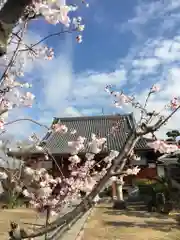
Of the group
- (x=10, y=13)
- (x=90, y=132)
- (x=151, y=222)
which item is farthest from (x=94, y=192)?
(x=90, y=132)

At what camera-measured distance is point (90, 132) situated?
23.7 m

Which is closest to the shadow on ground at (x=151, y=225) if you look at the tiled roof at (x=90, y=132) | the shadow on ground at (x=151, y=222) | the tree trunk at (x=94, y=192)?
the shadow on ground at (x=151, y=222)

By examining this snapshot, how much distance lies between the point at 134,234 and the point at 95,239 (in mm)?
1301

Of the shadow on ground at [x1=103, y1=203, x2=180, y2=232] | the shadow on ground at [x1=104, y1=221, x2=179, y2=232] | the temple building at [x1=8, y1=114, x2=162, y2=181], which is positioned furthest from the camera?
the temple building at [x1=8, y1=114, x2=162, y2=181]

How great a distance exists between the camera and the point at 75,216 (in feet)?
4.95

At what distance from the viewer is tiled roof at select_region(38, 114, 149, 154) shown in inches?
816

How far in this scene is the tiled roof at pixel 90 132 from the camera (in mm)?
20734

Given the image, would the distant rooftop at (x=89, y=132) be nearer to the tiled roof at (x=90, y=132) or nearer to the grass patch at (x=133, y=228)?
Result: the tiled roof at (x=90, y=132)

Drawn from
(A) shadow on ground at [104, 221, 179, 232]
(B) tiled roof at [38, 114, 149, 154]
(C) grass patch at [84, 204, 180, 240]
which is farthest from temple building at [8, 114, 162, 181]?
(A) shadow on ground at [104, 221, 179, 232]

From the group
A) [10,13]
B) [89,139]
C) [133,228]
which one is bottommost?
[133,228]

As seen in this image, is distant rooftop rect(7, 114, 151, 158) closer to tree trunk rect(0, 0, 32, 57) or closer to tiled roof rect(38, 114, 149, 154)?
tiled roof rect(38, 114, 149, 154)

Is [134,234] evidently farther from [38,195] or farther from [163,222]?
[38,195]

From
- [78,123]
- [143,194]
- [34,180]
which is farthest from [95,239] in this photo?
[78,123]

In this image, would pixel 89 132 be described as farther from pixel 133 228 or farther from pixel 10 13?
pixel 10 13
